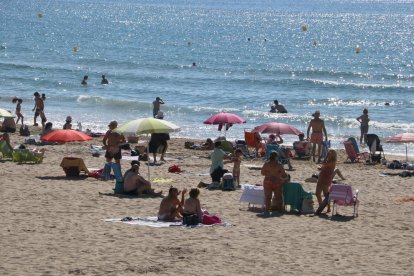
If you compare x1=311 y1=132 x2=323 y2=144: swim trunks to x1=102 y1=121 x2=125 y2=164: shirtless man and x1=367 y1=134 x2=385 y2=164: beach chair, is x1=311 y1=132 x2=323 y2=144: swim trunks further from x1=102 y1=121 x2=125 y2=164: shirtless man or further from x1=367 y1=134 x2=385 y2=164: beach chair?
x1=102 y1=121 x2=125 y2=164: shirtless man

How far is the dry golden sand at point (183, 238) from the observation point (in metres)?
12.4

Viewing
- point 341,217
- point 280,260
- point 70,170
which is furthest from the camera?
point 70,170

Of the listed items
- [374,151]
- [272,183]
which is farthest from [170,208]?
[374,151]

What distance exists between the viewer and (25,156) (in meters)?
20.8

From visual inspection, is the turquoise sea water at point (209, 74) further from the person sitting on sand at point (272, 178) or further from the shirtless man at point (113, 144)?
the person sitting on sand at point (272, 178)

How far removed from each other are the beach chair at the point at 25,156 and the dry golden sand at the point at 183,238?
75.2 inches

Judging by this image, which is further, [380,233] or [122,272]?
[380,233]

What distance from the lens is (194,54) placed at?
69125 mm

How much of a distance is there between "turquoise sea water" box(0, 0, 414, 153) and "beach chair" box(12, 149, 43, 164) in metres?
10.0

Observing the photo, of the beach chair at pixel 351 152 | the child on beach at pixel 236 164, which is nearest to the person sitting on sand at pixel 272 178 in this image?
the child on beach at pixel 236 164

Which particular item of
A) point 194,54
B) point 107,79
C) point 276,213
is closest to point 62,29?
point 194,54

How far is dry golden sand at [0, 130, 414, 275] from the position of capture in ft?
40.5

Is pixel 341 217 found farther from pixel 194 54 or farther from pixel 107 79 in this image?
pixel 194 54

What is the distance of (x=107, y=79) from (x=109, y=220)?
1420 inches
